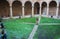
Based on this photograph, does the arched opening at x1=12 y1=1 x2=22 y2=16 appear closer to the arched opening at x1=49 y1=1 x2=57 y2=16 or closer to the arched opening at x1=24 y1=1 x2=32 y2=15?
the arched opening at x1=24 y1=1 x2=32 y2=15

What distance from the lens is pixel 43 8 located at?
44.6 metres

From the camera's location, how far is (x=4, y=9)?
4309 centimetres

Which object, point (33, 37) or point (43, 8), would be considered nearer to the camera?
point (33, 37)

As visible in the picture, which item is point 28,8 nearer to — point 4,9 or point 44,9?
point 44,9

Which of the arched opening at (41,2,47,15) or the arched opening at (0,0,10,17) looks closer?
the arched opening at (0,0,10,17)

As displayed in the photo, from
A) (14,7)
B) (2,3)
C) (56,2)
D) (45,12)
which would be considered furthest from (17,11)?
(56,2)

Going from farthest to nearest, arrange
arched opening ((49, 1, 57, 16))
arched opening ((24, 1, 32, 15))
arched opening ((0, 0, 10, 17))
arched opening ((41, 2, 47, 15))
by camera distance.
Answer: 1. arched opening ((24, 1, 32, 15))
2. arched opening ((41, 2, 47, 15))
3. arched opening ((49, 1, 57, 16))
4. arched opening ((0, 0, 10, 17))

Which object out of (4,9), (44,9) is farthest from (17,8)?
(44,9)

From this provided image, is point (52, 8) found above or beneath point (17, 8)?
beneath

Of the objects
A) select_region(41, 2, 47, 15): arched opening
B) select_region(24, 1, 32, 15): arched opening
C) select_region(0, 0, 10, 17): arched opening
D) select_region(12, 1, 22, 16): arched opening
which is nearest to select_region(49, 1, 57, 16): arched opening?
select_region(41, 2, 47, 15): arched opening

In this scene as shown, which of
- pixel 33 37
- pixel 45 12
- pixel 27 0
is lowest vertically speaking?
pixel 33 37

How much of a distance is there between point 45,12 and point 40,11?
3.23 m

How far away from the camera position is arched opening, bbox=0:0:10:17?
140ft

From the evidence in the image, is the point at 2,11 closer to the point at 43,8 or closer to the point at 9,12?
the point at 9,12
